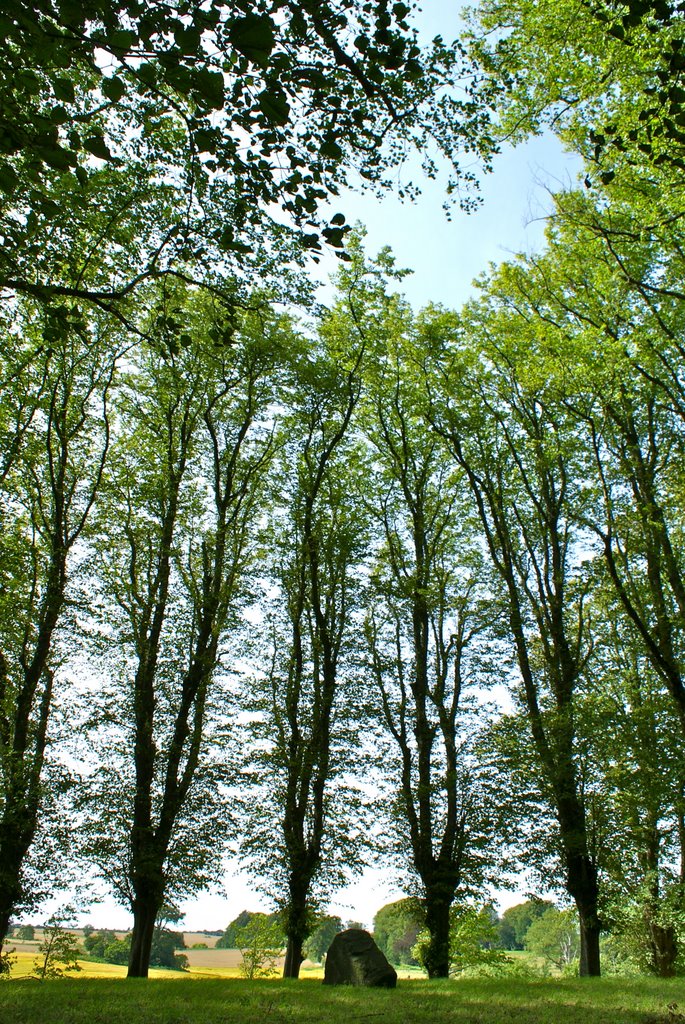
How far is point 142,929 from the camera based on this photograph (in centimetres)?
1518

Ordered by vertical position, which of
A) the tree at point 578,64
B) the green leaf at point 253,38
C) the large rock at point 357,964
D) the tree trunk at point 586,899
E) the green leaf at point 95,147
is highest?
the tree at point 578,64

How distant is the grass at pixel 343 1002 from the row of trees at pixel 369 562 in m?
3.57

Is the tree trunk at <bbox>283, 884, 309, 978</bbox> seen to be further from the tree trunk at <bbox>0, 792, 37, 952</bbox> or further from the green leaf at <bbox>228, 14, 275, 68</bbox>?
the green leaf at <bbox>228, 14, 275, 68</bbox>

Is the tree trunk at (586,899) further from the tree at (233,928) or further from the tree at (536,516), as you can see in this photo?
the tree at (233,928)

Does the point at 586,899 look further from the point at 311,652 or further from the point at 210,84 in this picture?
the point at 210,84

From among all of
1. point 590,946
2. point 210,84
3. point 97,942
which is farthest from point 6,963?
point 97,942

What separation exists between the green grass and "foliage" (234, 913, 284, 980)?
1414cm

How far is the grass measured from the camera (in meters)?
7.58

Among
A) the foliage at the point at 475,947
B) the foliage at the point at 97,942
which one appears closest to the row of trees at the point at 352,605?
the foliage at the point at 475,947

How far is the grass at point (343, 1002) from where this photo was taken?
24.9 feet

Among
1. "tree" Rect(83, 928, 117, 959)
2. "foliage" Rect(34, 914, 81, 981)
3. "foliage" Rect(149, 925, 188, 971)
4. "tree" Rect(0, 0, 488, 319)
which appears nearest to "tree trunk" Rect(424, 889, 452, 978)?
"foliage" Rect(34, 914, 81, 981)

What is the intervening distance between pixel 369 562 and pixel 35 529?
10.1 m

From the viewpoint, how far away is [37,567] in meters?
16.0

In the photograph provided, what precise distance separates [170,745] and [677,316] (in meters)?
14.9
